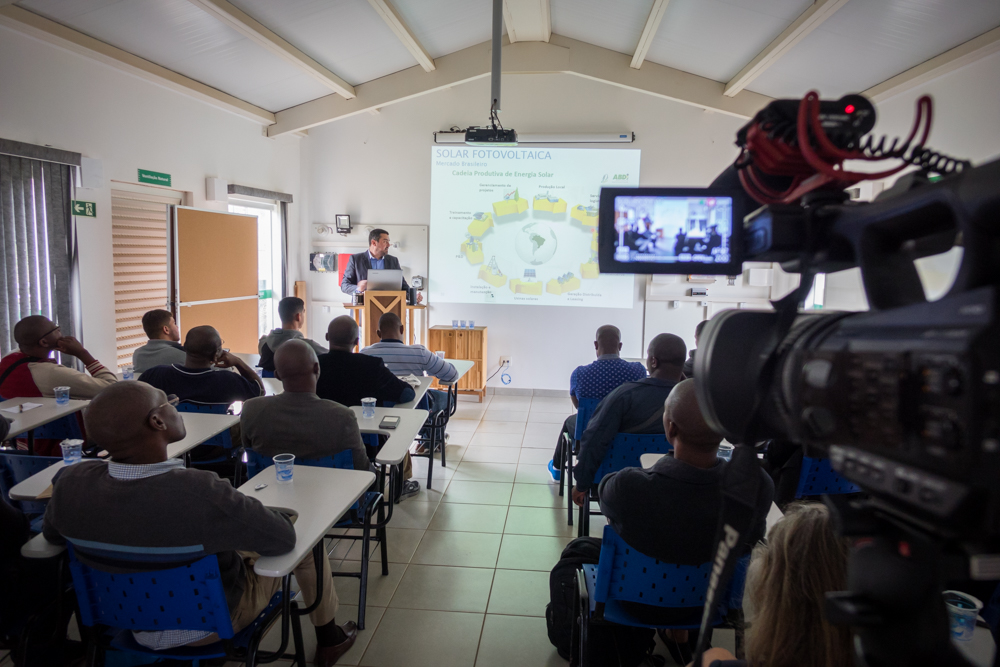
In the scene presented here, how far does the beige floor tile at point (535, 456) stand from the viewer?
15.4 feet

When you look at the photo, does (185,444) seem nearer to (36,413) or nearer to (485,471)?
(36,413)

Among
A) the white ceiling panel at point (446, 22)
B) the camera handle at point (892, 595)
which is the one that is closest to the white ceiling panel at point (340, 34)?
the white ceiling panel at point (446, 22)

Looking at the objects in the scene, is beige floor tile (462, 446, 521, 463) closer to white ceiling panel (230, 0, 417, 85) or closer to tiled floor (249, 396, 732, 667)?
tiled floor (249, 396, 732, 667)

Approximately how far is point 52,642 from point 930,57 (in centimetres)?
609

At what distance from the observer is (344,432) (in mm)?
2477

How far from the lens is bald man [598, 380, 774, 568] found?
166cm

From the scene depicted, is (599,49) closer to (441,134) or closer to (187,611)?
(441,134)

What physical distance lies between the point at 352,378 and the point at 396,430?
0.63 metres

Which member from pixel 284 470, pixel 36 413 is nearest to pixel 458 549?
pixel 284 470

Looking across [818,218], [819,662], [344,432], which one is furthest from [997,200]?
[344,432]

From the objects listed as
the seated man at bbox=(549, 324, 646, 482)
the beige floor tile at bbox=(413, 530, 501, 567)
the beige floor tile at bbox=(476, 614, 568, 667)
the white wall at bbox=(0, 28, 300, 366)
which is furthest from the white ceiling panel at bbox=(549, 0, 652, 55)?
the beige floor tile at bbox=(476, 614, 568, 667)

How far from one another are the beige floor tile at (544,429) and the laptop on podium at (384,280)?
6.32 feet

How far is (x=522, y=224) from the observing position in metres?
6.78

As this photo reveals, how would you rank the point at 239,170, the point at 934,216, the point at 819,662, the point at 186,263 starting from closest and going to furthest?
the point at 934,216
the point at 819,662
the point at 186,263
the point at 239,170
